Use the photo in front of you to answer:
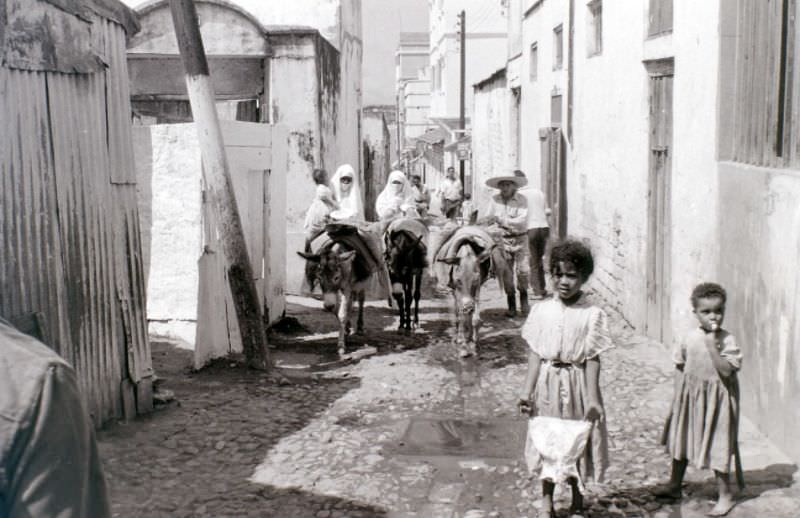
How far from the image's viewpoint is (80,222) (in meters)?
6.60

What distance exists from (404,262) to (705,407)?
648 cm

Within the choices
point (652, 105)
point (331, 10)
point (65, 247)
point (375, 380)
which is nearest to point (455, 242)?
point (375, 380)

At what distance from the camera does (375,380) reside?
876 cm

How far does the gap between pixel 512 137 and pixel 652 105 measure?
13.3m

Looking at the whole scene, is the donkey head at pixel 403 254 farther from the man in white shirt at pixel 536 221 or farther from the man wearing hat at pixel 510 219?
the man in white shirt at pixel 536 221

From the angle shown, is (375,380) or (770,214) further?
(375,380)

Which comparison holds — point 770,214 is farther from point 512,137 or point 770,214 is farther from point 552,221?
point 512,137

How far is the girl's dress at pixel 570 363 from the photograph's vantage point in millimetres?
5133

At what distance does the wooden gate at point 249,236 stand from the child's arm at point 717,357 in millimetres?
4962

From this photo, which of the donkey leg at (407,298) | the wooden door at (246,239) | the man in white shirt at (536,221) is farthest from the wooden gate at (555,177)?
the wooden door at (246,239)

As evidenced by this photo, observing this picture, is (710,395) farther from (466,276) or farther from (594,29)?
(594,29)

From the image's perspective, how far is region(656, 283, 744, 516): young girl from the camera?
5.27 metres

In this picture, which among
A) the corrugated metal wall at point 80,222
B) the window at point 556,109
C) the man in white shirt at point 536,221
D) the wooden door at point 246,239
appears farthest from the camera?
the window at point 556,109

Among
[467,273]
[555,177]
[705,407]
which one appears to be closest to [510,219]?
[467,273]
